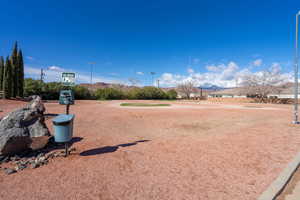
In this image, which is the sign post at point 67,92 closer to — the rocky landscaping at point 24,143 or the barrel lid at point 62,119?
the barrel lid at point 62,119

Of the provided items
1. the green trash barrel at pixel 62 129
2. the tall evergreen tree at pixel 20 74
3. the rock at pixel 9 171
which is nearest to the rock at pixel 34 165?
the rock at pixel 9 171

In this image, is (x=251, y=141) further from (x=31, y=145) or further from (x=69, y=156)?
(x=31, y=145)

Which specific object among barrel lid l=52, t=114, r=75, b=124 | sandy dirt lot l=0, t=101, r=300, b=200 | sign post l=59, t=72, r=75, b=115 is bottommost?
sandy dirt lot l=0, t=101, r=300, b=200

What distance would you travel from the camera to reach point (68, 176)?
2.78m

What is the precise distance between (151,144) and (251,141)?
11.6 ft

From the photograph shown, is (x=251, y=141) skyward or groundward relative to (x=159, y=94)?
groundward

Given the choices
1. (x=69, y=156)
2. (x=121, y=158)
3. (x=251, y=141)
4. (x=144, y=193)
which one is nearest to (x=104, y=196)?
(x=144, y=193)

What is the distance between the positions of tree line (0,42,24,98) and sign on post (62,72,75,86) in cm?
2856

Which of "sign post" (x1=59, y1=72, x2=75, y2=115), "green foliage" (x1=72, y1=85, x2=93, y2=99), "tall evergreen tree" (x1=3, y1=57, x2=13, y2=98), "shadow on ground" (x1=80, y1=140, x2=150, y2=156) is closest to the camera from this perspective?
"shadow on ground" (x1=80, y1=140, x2=150, y2=156)

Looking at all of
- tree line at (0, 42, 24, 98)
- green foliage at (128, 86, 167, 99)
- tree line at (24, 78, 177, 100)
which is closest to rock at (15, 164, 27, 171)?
tree line at (24, 78, 177, 100)

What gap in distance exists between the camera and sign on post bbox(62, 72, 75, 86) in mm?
4082

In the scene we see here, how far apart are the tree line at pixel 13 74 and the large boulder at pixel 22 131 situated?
27887mm

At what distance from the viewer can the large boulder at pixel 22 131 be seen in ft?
11.6

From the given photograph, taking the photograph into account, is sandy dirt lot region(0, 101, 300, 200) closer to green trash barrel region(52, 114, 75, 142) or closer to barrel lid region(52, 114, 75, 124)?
green trash barrel region(52, 114, 75, 142)
